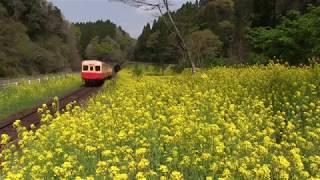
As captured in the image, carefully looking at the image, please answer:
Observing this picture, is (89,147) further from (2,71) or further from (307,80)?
(2,71)

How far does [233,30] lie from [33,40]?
30861mm

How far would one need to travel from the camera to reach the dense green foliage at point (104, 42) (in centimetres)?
14271

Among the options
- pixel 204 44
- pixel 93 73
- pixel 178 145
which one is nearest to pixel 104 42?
pixel 204 44

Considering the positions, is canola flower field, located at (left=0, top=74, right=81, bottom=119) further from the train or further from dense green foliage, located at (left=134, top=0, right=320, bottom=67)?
the train

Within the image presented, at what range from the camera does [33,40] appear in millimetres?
77750

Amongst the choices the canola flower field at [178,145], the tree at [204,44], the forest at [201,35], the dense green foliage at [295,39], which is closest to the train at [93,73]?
the forest at [201,35]

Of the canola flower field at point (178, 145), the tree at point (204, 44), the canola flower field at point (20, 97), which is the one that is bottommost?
the canola flower field at point (20, 97)

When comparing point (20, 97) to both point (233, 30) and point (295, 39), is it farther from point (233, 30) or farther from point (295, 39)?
point (233, 30)

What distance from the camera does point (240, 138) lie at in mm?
7082

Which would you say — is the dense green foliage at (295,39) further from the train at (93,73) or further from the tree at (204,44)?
the tree at (204,44)

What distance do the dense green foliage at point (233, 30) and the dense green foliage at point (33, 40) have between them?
1378 centimetres

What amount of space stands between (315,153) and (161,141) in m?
1.87

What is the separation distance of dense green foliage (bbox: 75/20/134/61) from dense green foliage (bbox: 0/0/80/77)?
4130 cm

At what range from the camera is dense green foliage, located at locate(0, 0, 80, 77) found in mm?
62981
